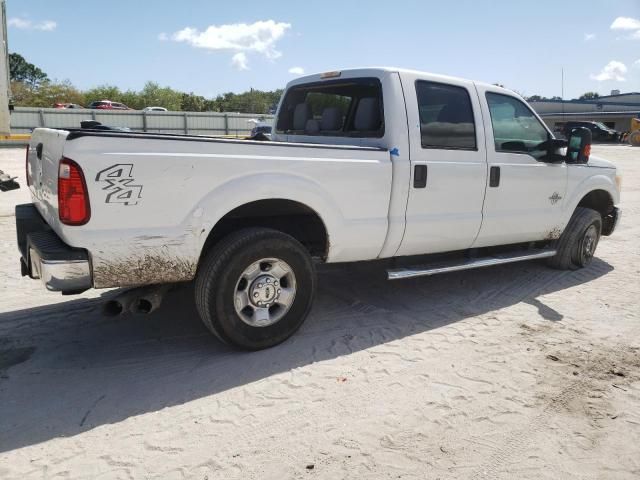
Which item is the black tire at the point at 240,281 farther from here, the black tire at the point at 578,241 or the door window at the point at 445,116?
the black tire at the point at 578,241

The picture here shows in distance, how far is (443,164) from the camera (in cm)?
448

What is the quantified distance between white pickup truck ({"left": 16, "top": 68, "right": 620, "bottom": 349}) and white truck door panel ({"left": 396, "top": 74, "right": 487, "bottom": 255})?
1cm

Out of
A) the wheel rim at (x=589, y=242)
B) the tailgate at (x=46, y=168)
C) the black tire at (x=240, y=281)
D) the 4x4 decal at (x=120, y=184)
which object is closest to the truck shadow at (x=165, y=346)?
the black tire at (x=240, y=281)

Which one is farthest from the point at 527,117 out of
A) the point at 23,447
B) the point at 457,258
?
the point at 23,447

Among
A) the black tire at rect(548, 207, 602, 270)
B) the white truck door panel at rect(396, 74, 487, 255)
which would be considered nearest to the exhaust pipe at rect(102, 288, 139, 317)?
the white truck door panel at rect(396, 74, 487, 255)

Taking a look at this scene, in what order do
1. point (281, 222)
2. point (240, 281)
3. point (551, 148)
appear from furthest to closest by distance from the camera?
point (551, 148) → point (281, 222) → point (240, 281)

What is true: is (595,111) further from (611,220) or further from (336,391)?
(336,391)

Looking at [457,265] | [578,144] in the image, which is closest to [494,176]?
[457,265]

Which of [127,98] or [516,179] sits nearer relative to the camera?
[516,179]

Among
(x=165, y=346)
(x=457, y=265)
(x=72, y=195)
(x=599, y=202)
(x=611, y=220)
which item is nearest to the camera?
(x=72, y=195)

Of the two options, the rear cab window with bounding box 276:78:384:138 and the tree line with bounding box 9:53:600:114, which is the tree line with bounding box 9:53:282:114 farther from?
the rear cab window with bounding box 276:78:384:138

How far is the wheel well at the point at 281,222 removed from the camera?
381 centimetres

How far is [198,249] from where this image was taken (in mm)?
3408

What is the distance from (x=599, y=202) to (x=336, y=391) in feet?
15.7
